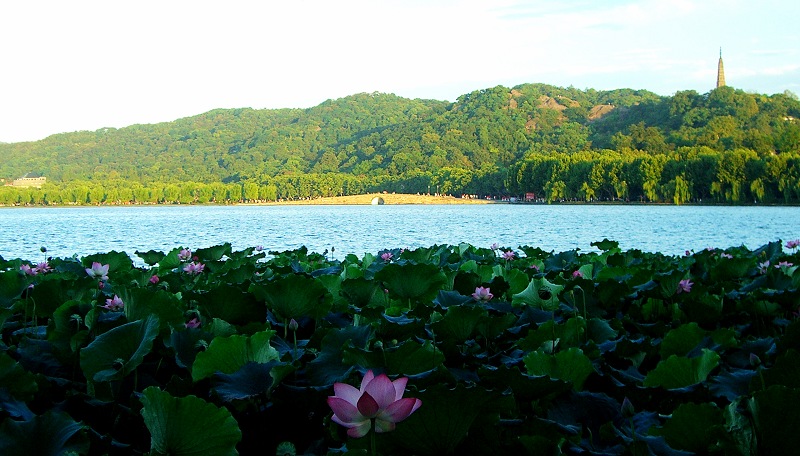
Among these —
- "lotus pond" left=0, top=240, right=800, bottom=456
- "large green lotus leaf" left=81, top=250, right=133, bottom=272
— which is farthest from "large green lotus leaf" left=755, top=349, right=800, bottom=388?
"large green lotus leaf" left=81, top=250, right=133, bottom=272

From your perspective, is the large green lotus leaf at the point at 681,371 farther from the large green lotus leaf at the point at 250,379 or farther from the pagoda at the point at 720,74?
the pagoda at the point at 720,74

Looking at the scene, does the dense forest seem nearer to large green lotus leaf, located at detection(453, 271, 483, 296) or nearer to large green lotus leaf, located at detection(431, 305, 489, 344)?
large green lotus leaf, located at detection(453, 271, 483, 296)

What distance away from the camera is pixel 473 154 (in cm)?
16175

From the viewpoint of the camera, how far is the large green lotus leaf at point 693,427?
1.61 m

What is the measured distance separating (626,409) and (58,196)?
143878mm

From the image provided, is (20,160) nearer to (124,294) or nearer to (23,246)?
(23,246)

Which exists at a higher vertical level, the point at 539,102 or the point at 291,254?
the point at 539,102

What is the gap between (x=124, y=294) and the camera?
8.36 ft

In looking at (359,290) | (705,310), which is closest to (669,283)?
(705,310)

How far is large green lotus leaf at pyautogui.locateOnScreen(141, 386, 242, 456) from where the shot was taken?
1479 millimetres

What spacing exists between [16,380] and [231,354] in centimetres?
54

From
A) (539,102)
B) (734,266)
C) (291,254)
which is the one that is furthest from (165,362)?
(539,102)

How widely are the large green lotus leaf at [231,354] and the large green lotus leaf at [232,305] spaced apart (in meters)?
0.71

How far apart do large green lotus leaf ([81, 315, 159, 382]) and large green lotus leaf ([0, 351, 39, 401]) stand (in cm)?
15
